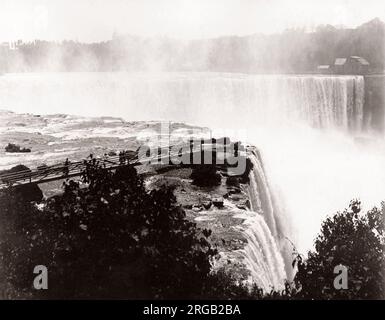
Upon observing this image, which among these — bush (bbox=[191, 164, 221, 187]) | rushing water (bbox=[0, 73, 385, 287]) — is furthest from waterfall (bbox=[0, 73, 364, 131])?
bush (bbox=[191, 164, 221, 187])

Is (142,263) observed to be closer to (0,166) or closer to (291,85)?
(0,166)

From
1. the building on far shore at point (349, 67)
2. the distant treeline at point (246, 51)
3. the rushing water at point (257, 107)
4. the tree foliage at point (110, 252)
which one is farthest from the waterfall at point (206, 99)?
the tree foliage at point (110, 252)

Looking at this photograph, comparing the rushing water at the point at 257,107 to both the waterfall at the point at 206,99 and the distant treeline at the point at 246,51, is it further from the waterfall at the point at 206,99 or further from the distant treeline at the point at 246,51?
the distant treeline at the point at 246,51

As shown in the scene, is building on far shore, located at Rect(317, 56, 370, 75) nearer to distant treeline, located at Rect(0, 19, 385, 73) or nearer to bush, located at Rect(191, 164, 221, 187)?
distant treeline, located at Rect(0, 19, 385, 73)

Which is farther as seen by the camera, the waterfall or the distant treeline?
the distant treeline

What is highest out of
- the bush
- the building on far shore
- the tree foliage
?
the building on far shore
